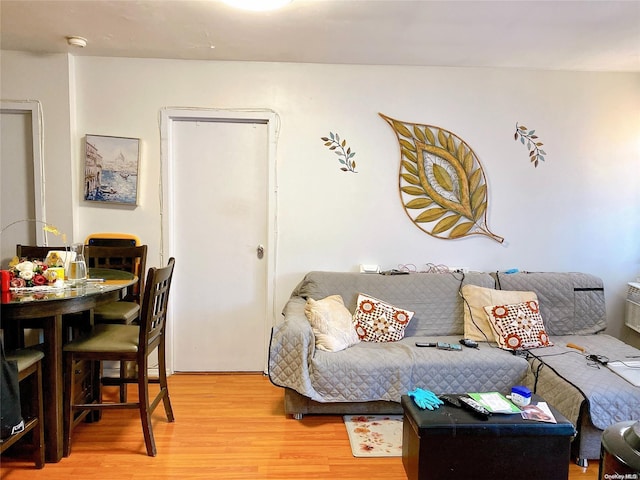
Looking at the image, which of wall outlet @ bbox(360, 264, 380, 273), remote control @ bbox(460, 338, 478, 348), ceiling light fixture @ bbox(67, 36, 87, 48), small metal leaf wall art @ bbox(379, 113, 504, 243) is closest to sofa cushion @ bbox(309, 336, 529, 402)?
remote control @ bbox(460, 338, 478, 348)

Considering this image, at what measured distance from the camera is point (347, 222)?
3305mm

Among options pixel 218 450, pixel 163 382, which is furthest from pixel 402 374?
pixel 163 382

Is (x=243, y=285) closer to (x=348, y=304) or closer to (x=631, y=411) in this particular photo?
(x=348, y=304)

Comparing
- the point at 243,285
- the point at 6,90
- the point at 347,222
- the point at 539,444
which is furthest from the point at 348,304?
the point at 6,90

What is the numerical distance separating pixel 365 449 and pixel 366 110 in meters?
2.34

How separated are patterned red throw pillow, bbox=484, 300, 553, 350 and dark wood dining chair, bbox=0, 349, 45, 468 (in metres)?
2.66

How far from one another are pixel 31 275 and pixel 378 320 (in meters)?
2.05

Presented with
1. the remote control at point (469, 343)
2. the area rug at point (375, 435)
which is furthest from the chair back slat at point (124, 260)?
the remote control at point (469, 343)

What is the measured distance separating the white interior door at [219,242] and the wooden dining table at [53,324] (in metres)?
1.05

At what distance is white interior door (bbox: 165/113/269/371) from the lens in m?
3.25

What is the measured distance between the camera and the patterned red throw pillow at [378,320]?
2879mm

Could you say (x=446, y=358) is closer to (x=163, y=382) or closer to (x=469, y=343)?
(x=469, y=343)

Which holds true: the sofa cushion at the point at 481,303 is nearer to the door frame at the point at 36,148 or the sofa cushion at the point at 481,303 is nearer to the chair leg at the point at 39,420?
the chair leg at the point at 39,420

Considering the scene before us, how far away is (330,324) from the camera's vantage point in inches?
107
